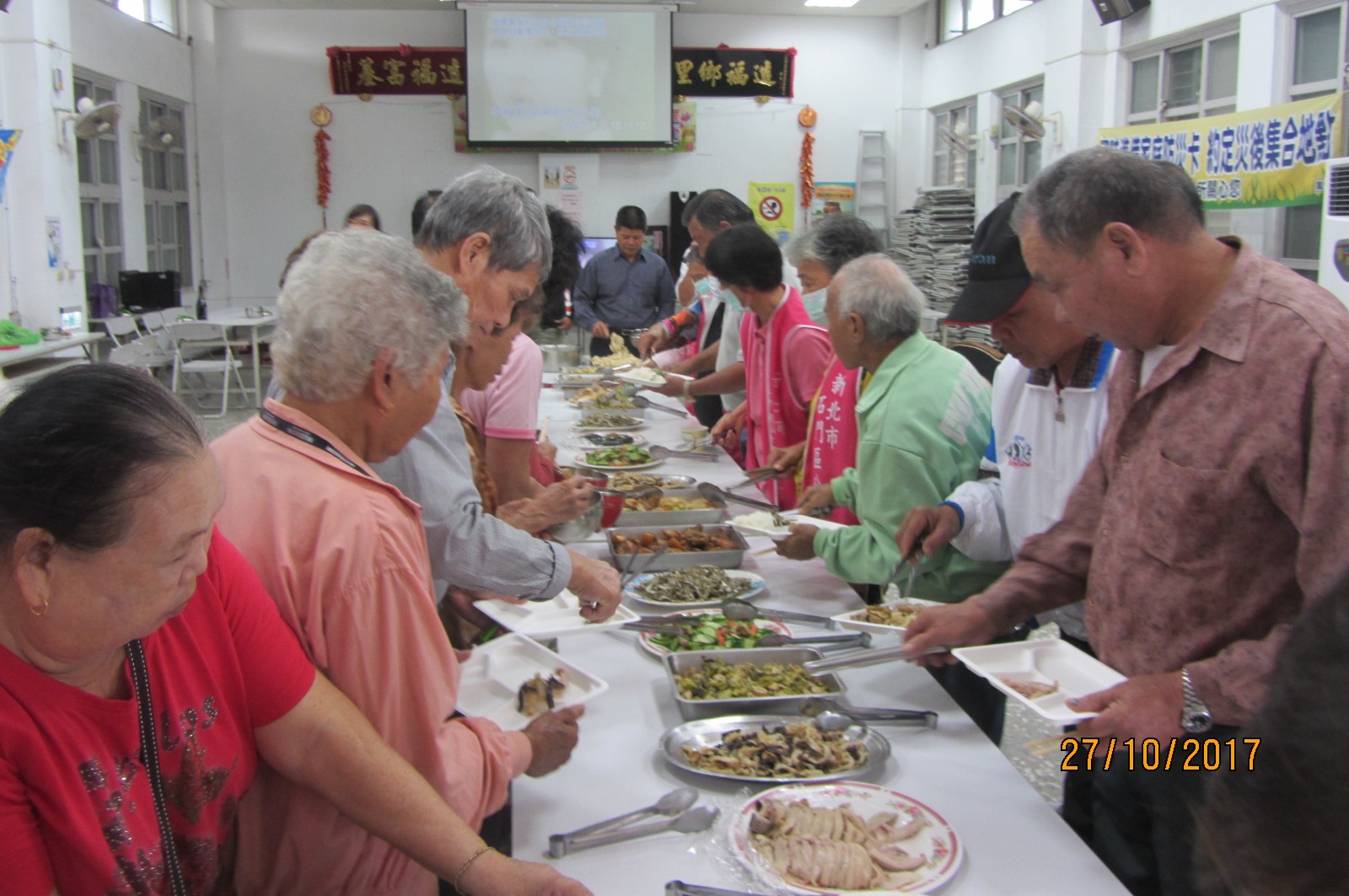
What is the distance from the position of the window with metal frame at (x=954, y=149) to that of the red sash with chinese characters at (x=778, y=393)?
6339 mm

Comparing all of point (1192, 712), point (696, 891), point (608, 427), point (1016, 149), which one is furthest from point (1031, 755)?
point (1016, 149)

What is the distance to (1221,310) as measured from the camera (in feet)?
4.76

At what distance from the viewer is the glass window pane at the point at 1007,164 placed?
880cm

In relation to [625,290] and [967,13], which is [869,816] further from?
[967,13]

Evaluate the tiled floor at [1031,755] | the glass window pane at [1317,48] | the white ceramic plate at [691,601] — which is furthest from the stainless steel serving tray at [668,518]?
the glass window pane at [1317,48]

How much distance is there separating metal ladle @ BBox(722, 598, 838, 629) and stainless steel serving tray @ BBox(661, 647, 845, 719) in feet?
0.79

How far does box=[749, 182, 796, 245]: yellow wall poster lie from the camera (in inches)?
438

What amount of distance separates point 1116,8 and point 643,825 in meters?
6.75

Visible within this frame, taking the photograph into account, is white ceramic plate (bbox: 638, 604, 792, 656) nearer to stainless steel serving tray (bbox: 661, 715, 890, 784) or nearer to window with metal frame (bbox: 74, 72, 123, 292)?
stainless steel serving tray (bbox: 661, 715, 890, 784)

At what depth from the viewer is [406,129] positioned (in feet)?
35.4

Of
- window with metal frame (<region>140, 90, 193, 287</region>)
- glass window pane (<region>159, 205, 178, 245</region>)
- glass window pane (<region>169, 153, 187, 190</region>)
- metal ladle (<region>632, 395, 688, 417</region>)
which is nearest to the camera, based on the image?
metal ladle (<region>632, 395, 688, 417</region>)

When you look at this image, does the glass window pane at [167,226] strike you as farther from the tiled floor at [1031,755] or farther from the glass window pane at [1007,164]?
the tiled floor at [1031,755]

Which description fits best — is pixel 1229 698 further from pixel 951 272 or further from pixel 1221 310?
pixel 951 272

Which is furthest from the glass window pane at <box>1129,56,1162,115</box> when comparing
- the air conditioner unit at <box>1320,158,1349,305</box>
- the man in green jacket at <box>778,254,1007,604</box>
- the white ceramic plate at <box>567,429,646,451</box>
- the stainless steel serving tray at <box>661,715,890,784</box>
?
the stainless steel serving tray at <box>661,715,890,784</box>
